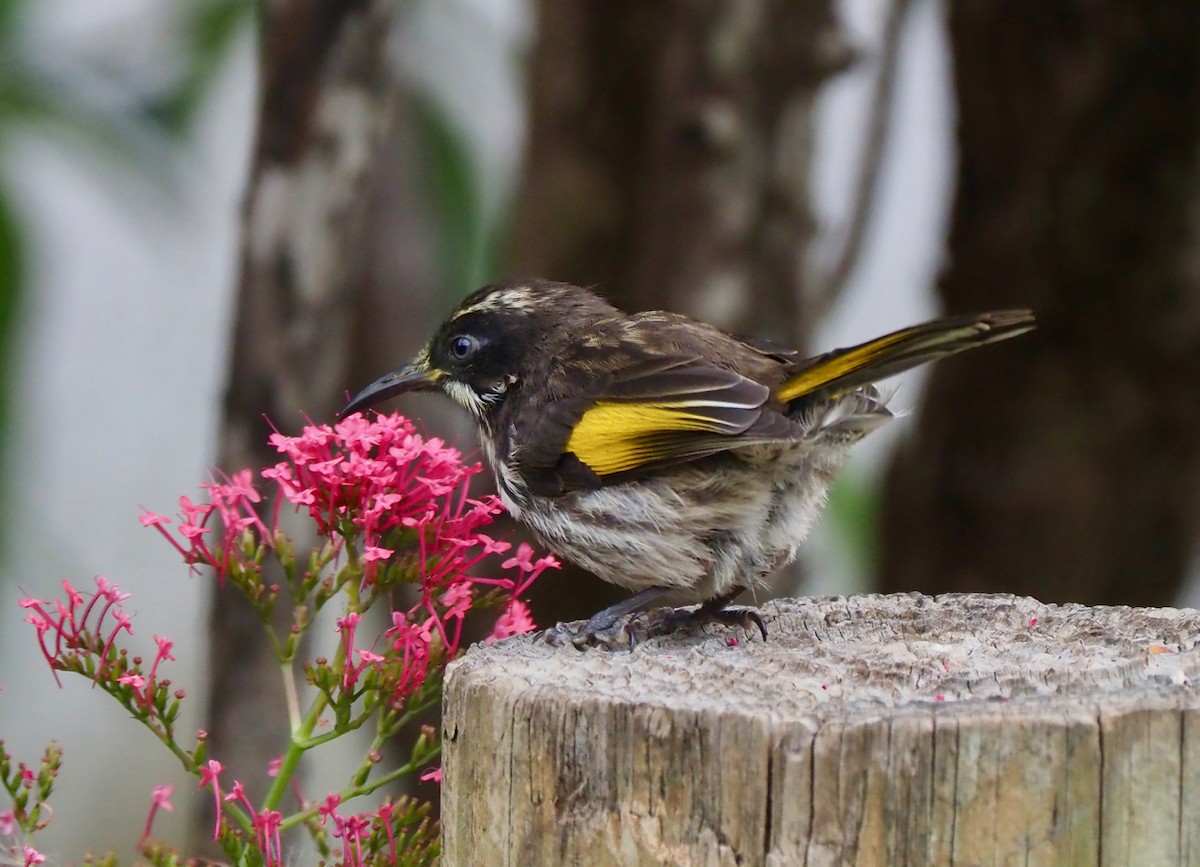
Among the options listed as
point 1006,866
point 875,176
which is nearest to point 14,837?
point 1006,866

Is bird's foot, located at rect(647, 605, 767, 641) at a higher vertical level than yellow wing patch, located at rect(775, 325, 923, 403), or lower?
lower

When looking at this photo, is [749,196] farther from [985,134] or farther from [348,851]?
[348,851]

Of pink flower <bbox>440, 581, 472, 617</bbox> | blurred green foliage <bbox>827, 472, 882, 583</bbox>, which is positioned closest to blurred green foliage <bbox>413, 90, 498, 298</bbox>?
blurred green foliage <bbox>827, 472, 882, 583</bbox>

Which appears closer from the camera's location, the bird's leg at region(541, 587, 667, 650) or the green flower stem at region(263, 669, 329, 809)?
the green flower stem at region(263, 669, 329, 809)

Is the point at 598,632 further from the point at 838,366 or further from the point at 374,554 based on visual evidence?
the point at 838,366

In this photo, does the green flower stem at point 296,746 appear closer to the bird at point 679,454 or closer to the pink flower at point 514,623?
the pink flower at point 514,623

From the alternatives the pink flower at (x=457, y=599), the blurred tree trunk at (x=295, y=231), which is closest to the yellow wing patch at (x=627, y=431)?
the pink flower at (x=457, y=599)

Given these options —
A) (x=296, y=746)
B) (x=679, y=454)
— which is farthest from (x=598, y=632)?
(x=296, y=746)

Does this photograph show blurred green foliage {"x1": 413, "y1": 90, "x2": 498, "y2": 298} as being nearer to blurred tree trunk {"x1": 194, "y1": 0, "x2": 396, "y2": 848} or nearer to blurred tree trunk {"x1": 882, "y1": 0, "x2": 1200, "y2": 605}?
blurred tree trunk {"x1": 882, "y1": 0, "x2": 1200, "y2": 605}
